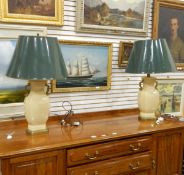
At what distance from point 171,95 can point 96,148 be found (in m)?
1.21

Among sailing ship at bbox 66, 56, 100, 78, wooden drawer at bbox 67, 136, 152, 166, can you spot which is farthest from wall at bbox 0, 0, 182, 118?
wooden drawer at bbox 67, 136, 152, 166

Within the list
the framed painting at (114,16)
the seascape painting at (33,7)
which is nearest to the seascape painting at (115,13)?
the framed painting at (114,16)

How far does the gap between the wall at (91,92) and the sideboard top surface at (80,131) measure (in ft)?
0.24

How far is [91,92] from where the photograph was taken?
6.50 ft

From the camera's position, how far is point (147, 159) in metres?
1.63

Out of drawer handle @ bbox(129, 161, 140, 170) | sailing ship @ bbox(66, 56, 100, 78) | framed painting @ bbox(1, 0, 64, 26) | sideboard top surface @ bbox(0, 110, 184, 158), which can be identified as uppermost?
framed painting @ bbox(1, 0, 64, 26)

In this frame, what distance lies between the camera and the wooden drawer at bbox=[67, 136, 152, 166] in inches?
54.6

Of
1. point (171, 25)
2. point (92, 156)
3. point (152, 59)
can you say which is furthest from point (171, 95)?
point (92, 156)

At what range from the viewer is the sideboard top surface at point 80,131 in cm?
129

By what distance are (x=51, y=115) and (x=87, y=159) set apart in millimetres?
531

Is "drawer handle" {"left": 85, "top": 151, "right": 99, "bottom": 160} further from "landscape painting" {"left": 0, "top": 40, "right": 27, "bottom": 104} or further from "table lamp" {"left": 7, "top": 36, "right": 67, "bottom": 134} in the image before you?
"landscape painting" {"left": 0, "top": 40, "right": 27, "bottom": 104}

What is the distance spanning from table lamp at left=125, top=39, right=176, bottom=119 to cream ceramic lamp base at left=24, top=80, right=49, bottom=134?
26.3 inches

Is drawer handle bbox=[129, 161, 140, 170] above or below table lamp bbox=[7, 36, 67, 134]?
below

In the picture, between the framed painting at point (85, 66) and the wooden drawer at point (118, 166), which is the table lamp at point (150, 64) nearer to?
the framed painting at point (85, 66)
